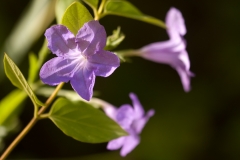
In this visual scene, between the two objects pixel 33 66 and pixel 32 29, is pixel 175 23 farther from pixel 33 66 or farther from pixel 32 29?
pixel 32 29

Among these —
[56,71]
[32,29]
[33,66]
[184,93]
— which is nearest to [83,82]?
[56,71]

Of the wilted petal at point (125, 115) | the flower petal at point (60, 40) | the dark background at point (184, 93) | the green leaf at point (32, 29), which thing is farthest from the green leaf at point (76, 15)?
the dark background at point (184, 93)

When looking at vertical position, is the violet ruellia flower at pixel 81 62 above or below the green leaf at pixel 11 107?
above

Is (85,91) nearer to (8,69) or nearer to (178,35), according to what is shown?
(8,69)

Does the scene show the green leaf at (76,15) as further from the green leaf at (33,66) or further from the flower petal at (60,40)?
the green leaf at (33,66)

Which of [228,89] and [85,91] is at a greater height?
[85,91]

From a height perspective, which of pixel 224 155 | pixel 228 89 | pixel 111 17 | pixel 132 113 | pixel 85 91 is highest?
pixel 85 91

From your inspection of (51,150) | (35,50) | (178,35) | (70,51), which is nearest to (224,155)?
(51,150)
